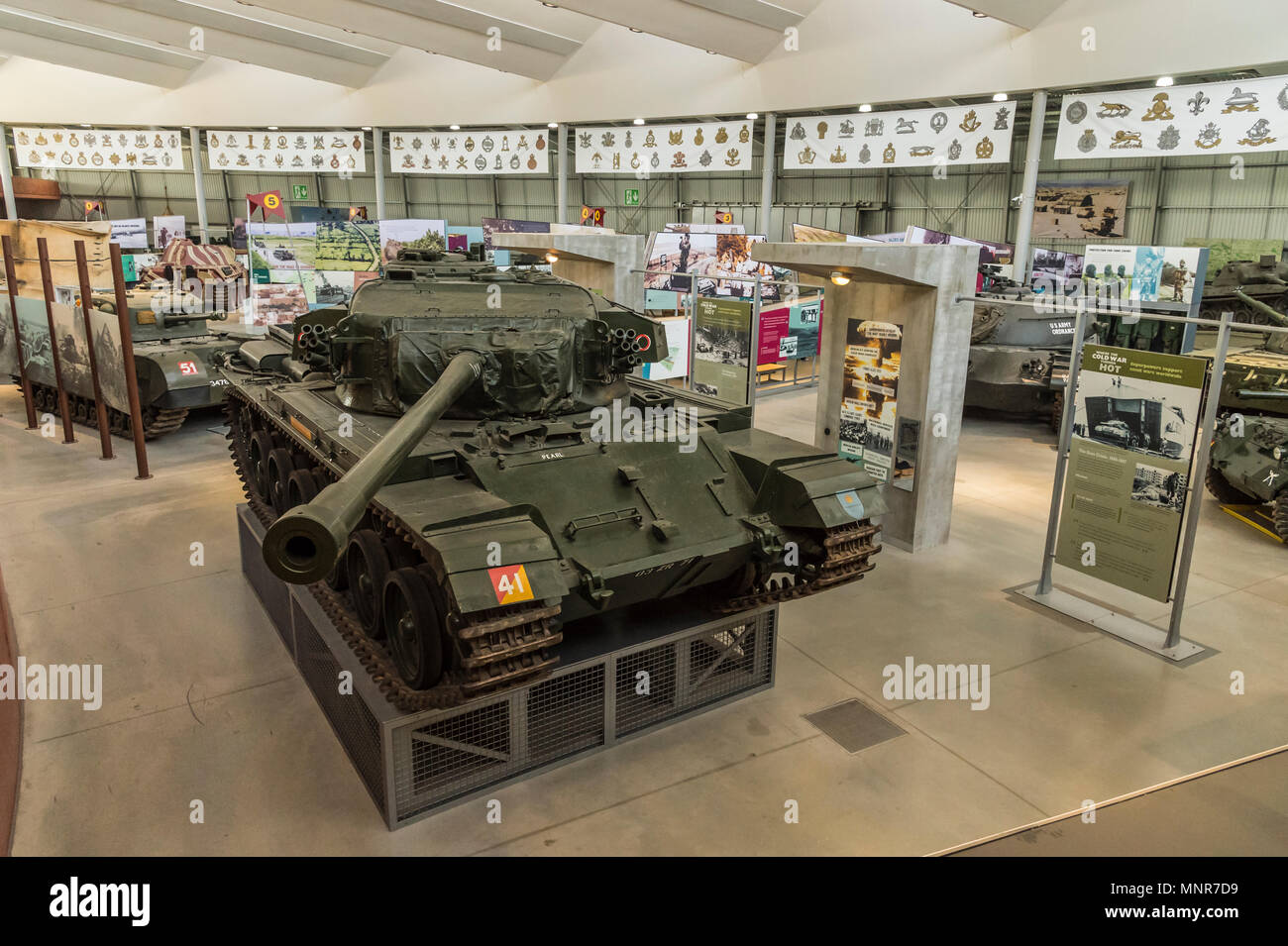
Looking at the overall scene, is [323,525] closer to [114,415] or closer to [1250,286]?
[114,415]

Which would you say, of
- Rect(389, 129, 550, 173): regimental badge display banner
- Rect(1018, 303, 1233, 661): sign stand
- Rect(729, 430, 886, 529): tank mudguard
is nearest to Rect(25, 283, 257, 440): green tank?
Rect(729, 430, 886, 529): tank mudguard

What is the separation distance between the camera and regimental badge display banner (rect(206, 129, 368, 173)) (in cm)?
3003

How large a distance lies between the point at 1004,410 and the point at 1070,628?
8.60m

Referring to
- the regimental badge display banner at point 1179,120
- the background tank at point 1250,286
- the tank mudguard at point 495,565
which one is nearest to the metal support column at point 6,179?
the regimental badge display banner at point 1179,120

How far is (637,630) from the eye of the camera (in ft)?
21.5

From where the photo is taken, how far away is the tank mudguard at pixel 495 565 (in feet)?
15.4

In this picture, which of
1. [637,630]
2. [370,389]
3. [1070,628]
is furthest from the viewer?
[1070,628]

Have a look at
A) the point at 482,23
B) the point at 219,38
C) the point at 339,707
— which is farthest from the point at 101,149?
the point at 339,707

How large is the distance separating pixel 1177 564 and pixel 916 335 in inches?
120

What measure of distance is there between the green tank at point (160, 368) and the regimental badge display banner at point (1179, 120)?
14.8m

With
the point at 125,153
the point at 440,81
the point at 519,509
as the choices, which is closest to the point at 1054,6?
the point at 519,509

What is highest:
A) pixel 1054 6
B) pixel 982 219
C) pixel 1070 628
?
pixel 1054 6

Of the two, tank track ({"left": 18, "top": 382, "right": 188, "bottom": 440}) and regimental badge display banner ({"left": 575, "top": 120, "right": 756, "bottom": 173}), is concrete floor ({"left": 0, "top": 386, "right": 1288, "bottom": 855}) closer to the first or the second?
tank track ({"left": 18, "top": 382, "right": 188, "bottom": 440})
